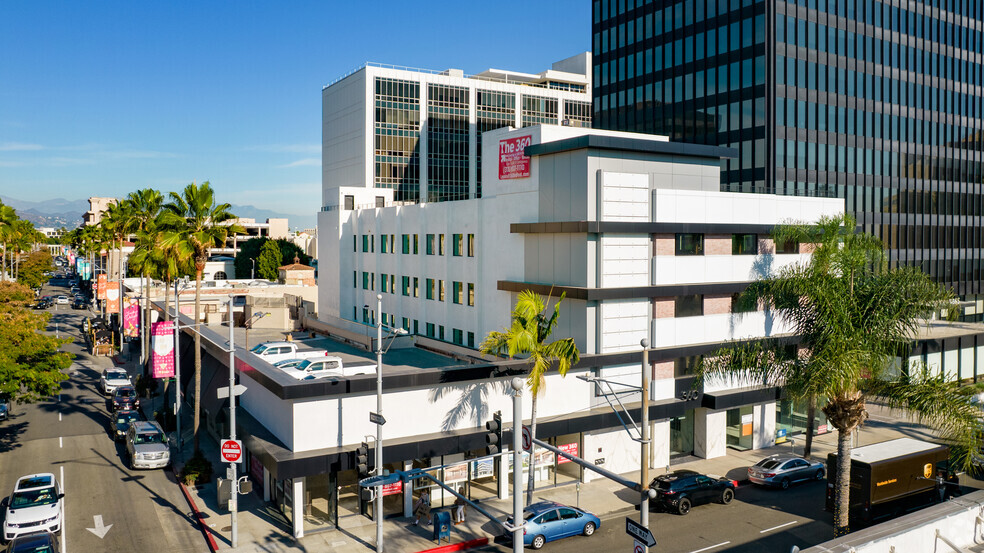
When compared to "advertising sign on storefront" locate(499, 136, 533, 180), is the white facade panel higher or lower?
lower

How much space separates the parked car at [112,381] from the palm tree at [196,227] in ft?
71.1

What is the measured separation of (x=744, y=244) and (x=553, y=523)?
852 inches

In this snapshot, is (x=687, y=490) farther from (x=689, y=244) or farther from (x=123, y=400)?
(x=123, y=400)

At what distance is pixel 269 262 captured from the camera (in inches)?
5153

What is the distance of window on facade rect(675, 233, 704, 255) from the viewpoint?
39.2 metres

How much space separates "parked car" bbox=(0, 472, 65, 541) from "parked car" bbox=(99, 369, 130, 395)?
27.4 metres

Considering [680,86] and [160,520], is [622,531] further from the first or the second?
[680,86]

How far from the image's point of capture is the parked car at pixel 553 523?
92.1ft

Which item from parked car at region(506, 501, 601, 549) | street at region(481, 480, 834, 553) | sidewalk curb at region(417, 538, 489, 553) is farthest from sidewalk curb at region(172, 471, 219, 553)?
parked car at region(506, 501, 601, 549)

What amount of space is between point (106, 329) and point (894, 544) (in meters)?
93.2

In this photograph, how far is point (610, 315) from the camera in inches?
1463

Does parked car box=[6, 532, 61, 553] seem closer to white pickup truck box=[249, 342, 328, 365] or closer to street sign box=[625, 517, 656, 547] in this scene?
white pickup truck box=[249, 342, 328, 365]

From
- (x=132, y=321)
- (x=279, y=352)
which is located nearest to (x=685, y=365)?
(x=279, y=352)

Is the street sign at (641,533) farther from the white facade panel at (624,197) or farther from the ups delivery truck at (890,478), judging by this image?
the white facade panel at (624,197)
